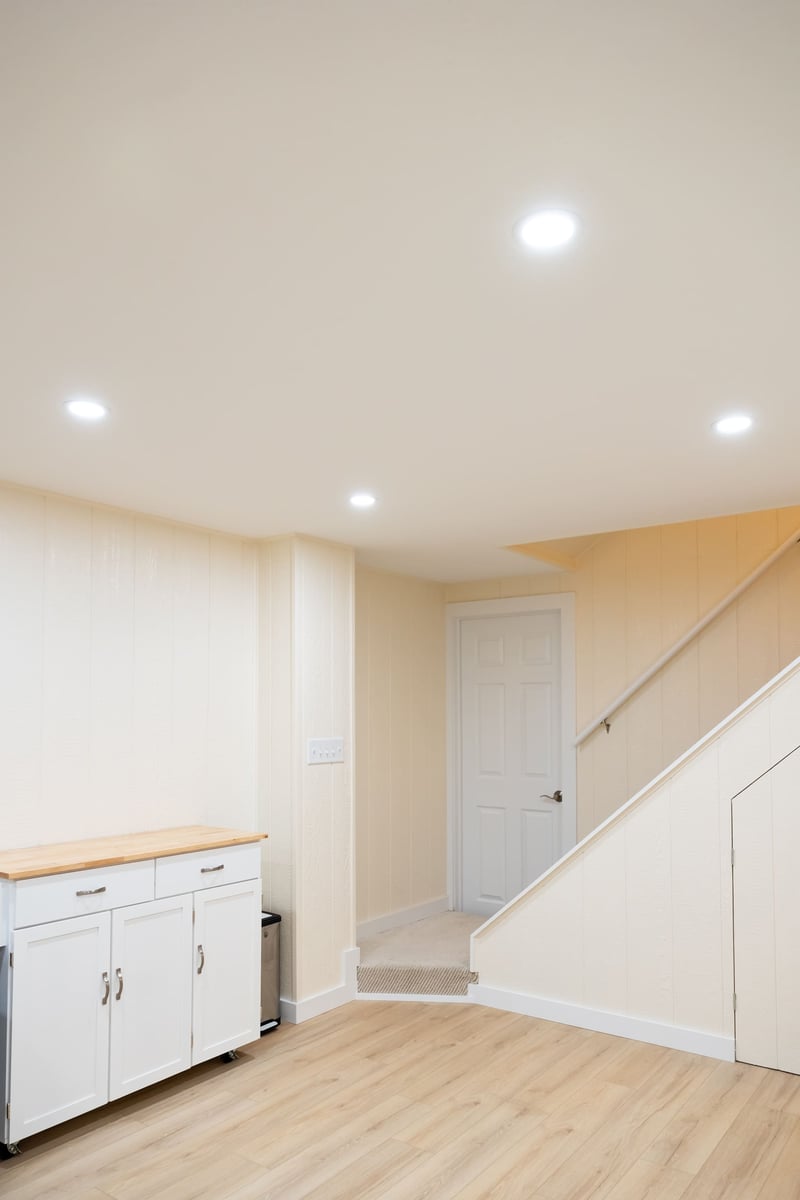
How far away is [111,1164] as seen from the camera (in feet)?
8.85

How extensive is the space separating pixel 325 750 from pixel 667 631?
7.50ft

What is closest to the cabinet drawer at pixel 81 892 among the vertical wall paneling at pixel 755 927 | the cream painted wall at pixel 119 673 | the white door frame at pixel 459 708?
the cream painted wall at pixel 119 673

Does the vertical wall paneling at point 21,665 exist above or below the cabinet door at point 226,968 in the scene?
above

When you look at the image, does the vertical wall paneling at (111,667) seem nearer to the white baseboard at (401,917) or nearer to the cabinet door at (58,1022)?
the cabinet door at (58,1022)

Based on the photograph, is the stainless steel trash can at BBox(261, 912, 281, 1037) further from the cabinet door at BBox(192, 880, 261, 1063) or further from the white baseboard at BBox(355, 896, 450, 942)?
the white baseboard at BBox(355, 896, 450, 942)

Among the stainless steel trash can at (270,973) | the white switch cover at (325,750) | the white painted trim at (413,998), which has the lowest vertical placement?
the white painted trim at (413,998)

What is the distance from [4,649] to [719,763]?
2.98m

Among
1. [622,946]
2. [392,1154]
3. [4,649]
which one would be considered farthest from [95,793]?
[622,946]

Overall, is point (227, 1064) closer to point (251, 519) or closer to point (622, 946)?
point (622, 946)

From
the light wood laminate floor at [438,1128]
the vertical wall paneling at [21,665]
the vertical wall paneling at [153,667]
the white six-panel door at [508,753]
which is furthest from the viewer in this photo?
the white six-panel door at [508,753]

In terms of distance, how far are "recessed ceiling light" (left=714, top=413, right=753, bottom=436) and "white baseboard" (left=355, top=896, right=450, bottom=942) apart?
11.6 feet

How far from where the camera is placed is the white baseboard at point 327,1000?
3.94 m

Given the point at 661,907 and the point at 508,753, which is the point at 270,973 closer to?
the point at 661,907

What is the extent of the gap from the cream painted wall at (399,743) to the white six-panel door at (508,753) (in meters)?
0.20
